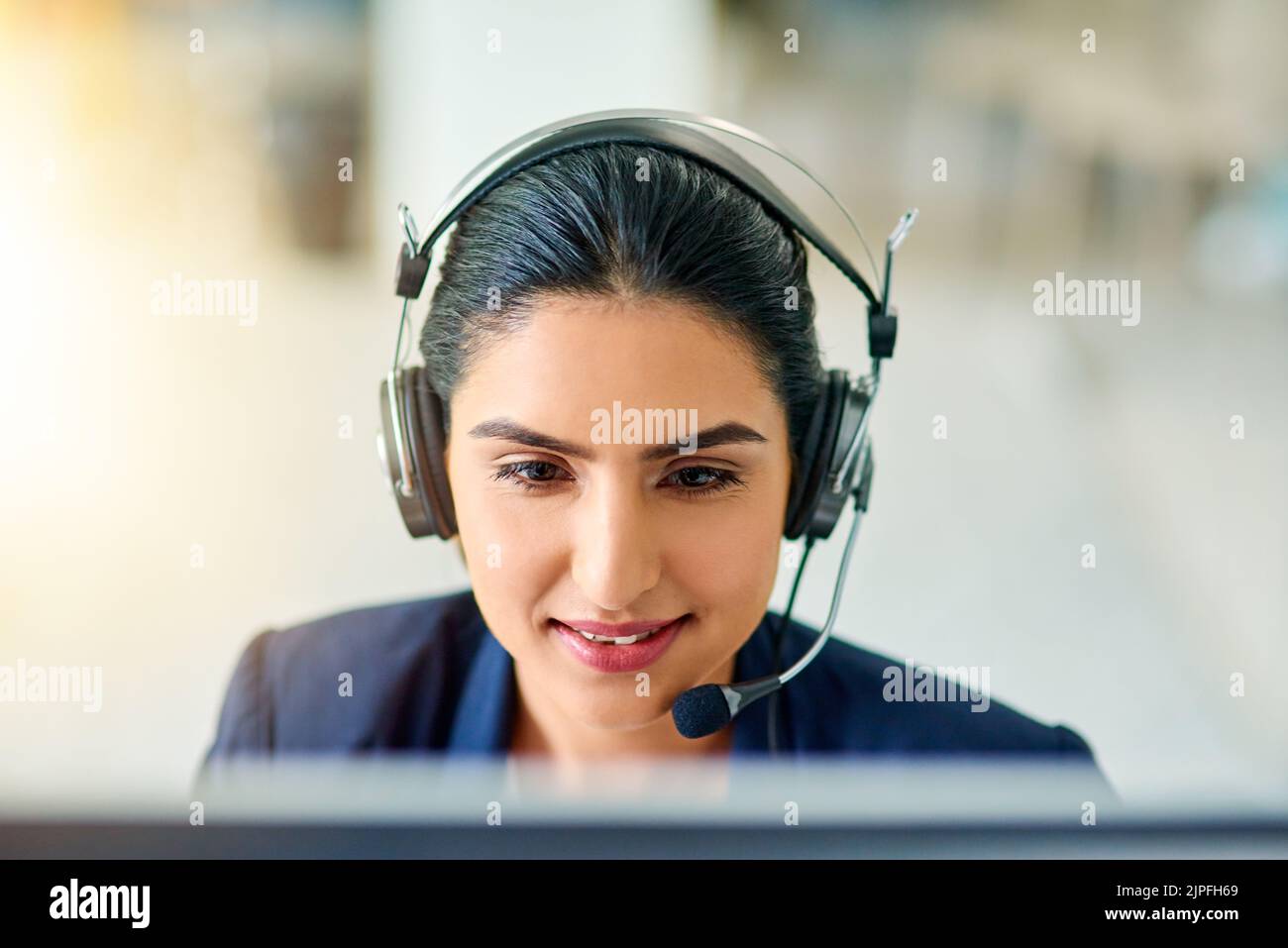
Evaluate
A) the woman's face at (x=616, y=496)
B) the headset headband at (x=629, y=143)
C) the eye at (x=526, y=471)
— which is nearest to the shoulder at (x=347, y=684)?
the woman's face at (x=616, y=496)

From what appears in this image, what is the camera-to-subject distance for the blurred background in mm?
924

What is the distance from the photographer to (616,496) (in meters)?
0.77

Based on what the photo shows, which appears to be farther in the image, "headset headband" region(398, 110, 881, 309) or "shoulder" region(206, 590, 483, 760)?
"shoulder" region(206, 590, 483, 760)

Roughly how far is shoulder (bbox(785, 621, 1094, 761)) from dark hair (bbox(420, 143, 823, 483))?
11.6 inches

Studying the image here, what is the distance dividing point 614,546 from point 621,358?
0.51 feet

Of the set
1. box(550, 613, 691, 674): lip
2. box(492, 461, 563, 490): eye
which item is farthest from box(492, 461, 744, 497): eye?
box(550, 613, 691, 674): lip

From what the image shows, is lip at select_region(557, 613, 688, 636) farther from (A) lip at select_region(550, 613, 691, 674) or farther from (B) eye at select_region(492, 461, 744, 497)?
(B) eye at select_region(492, 461, 744, 497)

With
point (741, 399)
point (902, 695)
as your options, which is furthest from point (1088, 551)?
point (741, 399)

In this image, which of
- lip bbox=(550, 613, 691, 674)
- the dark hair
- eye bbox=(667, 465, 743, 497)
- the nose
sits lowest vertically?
lip bbox=(550, 613, 691, 674)

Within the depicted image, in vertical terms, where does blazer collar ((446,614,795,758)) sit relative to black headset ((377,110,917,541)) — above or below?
below

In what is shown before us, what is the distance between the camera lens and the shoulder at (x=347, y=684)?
942 mm

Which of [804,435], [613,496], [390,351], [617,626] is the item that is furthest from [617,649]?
[390,351]

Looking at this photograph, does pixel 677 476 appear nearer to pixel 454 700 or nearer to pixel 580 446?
pixel 580 446
